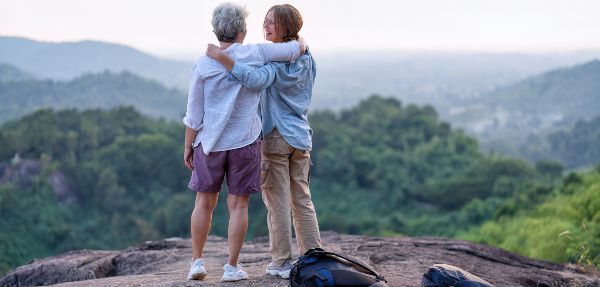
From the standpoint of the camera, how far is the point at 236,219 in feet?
14.9

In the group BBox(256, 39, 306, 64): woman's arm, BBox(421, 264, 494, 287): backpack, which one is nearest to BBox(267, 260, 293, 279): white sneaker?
BBox(421, 264, 494, 287): backpack

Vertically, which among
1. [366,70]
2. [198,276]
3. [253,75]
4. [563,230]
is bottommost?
[366,70]

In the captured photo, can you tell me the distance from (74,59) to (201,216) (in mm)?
105672

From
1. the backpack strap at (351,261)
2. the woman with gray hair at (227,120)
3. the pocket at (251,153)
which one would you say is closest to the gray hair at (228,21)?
the woman with gray hair at (227,120)

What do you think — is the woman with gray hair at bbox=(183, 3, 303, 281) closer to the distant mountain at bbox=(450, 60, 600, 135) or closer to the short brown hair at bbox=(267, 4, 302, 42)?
the short brown hair at bbox=(267, 4, 302, 42)

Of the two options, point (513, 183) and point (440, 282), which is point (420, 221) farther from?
point (440, 282)

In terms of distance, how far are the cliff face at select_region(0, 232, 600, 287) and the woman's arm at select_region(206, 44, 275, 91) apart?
1.48 meters

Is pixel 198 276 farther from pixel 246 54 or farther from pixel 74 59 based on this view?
pixel 74 59

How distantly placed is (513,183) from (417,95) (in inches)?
3226

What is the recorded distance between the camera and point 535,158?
50.4 metres

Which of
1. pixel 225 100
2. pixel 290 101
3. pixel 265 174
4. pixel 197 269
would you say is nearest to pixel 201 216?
pixel 197 269

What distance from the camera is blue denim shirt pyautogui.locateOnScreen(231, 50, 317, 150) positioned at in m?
4.48

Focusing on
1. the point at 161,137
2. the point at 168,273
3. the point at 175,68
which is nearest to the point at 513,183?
the point at 161,137

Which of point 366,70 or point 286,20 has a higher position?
point 286,20
